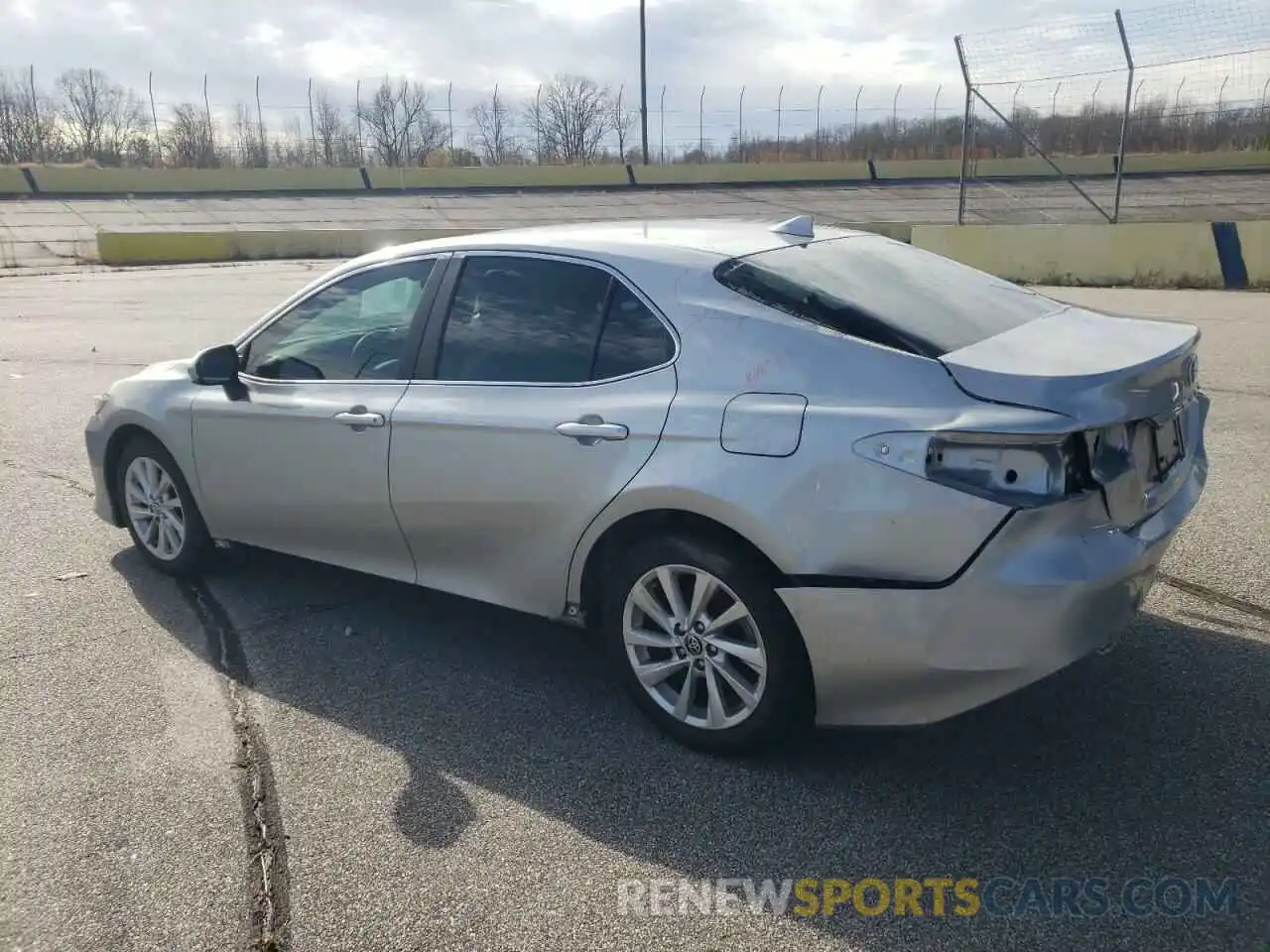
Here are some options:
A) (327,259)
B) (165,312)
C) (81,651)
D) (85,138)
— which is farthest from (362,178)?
(81,651)

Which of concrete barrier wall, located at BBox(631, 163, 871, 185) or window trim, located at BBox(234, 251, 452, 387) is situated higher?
concrete barrier wall, located at BBox(631, 163, 871, 185)

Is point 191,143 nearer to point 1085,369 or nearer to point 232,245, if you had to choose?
point 232,245

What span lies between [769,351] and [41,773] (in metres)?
2.65

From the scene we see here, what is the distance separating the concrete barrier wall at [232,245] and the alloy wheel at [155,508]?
24.6 meters

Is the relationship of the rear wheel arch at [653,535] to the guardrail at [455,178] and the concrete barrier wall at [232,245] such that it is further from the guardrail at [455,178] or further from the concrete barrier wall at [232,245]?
the guardrail at [455,178]

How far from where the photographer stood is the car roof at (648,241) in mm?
3723

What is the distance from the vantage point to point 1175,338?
3639 mm

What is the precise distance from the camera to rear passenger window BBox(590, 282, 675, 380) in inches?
140

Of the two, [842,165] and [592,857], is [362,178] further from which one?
[592,857]

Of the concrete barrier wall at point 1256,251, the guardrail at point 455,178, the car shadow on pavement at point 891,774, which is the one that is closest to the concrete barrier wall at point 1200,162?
the guardrail at point 455,178

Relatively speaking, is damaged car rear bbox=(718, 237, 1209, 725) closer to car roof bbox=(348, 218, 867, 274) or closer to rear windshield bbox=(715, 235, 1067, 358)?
rear windshield bbox=(715, 235, 1067, 358)

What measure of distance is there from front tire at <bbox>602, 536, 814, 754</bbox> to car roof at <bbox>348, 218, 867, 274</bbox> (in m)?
1.00

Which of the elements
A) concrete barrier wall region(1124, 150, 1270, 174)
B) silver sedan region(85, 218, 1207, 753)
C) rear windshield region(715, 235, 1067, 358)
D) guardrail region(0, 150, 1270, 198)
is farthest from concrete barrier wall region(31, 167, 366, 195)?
rear windshield region(715, 235, 1067, 358)

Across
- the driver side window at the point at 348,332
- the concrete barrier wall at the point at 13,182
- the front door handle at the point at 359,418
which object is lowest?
the front door handle at the point at 359,418
